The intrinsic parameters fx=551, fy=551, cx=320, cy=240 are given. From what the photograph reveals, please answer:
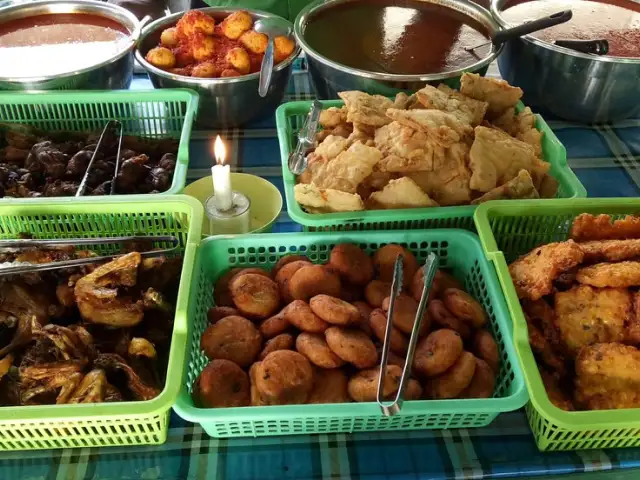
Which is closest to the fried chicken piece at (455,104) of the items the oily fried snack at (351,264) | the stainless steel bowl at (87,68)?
the oily fried snack at (351,264)

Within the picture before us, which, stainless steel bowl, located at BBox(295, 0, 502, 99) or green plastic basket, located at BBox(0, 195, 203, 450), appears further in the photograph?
stainless steel bowl, located at BBox(295, 0, 502, 99)

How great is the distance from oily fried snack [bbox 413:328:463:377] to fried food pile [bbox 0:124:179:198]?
32.0 inches

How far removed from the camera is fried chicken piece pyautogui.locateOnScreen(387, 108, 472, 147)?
130 centimetres

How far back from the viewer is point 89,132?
165 centimetres

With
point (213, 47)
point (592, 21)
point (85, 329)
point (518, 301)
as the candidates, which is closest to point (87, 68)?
point (213, 47)

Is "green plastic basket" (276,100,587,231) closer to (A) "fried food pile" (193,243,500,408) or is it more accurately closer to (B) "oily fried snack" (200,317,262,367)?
(A) "fried food pile" (193,243,500,408)

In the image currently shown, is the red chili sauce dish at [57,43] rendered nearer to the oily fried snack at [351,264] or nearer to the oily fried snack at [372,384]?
the oily fried snack at [351,264]

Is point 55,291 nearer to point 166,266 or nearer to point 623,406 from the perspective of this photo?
point 166,266

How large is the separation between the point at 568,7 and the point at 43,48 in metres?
1.85

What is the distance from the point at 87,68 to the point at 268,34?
0.57 m

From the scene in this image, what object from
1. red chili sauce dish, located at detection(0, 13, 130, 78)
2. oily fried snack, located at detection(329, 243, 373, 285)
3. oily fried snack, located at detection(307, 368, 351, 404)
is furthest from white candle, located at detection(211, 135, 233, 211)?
red chili sauce dish, located at detection(0, 13, 130, 78)

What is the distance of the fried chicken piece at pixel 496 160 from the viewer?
1298 mm

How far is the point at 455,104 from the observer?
4.68ft

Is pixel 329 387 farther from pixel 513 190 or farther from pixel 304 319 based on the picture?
pixel 513 190
